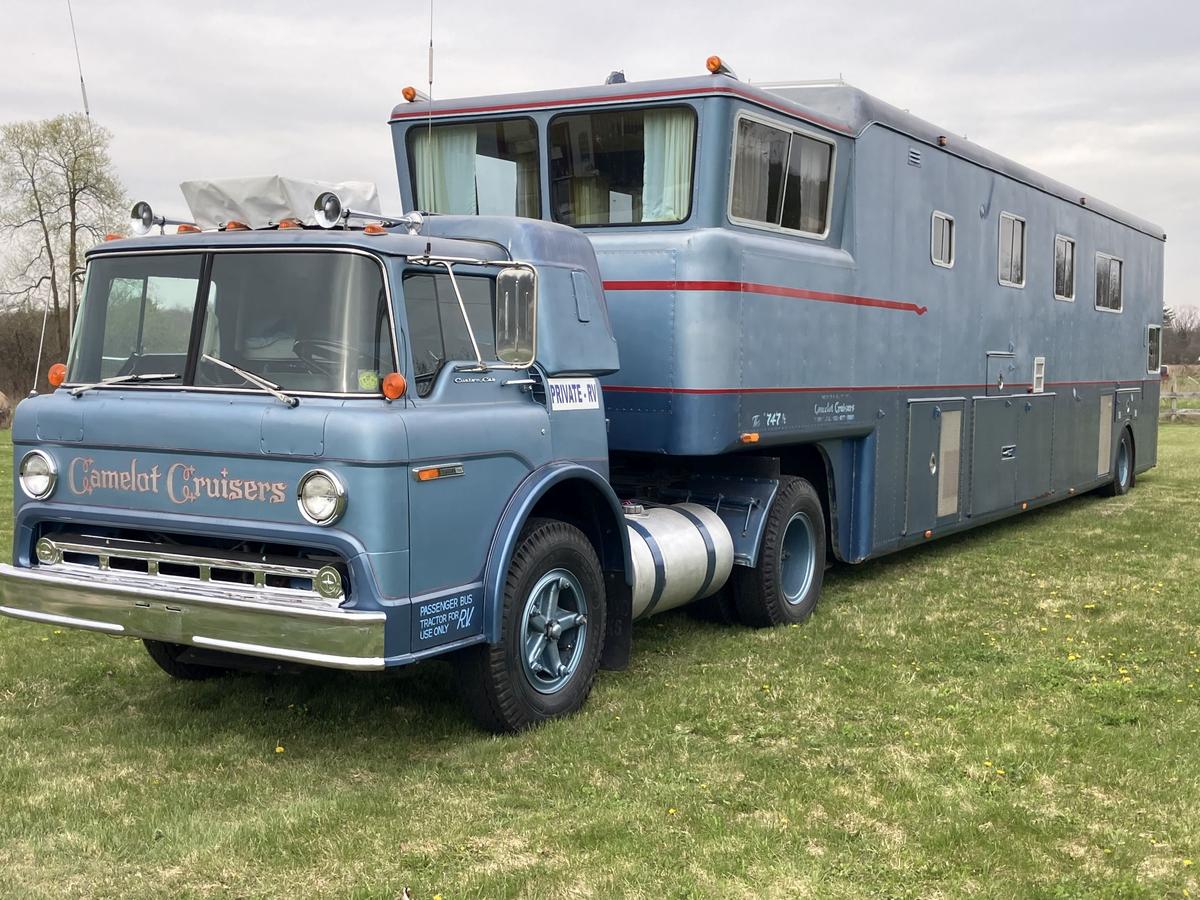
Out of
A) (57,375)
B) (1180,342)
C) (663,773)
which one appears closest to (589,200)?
(57,375)

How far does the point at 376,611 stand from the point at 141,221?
7.58 ft

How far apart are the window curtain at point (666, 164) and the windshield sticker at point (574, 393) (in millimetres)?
1530

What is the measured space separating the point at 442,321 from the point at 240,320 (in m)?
0.86

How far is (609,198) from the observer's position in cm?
778

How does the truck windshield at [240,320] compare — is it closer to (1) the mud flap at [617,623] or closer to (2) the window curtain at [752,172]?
(1) the mud flap at [617,623]

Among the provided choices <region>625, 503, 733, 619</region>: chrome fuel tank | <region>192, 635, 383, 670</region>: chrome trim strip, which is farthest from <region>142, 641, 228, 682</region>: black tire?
<region>625, 503, 733, 619</region>: chrome fuel tank

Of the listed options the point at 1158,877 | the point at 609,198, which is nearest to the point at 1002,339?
the point at 609,198

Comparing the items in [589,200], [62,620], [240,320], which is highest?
[589,200]

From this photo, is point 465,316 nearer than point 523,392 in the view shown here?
Yes

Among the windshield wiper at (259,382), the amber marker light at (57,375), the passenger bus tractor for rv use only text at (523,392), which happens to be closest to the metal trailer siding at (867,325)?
the passenger bus tractor for rv use only text at (523,392)

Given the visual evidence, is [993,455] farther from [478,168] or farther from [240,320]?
[240,320]

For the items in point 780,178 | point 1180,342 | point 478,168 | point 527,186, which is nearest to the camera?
point 780,178

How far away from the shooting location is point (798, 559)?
28.8ft

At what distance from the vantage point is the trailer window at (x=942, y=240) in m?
9.87
